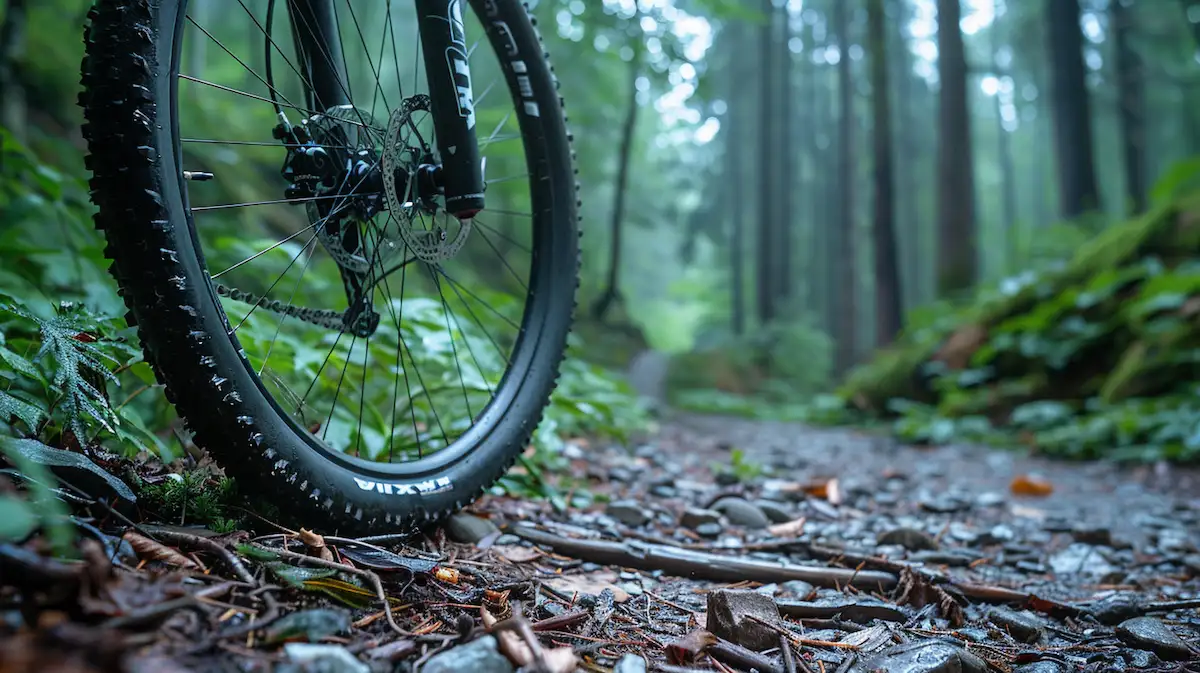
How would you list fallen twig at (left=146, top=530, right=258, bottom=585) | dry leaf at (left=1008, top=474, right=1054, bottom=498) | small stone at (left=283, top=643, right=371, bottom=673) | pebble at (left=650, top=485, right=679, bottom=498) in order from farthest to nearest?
dry leaf at (left=1008, top=474, right=1054, bottom=498), pebble at (left=650, top=485, right=679, bottom=498), fallen twig at (left=146, top=530, right=258, bottom=585), small stone at (left=283, top=643, right=371, bottom=673)

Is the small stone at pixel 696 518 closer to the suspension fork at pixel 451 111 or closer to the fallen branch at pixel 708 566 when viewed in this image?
the fallen branch at pixel 708 566

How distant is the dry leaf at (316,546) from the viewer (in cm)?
138

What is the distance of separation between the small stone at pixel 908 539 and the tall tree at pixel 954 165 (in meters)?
8.31

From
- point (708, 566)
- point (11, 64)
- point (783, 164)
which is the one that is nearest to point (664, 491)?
point (708, 566)

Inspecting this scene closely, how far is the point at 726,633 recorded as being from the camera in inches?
57.6

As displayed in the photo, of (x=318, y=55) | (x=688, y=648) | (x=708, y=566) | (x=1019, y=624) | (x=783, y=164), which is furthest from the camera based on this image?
(x=783, y=164)

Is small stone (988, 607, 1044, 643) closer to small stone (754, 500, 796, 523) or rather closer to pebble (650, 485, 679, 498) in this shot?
small stone (754, 500, 796, 523)

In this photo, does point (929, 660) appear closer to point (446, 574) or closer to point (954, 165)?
point (446, 574)

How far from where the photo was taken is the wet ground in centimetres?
108

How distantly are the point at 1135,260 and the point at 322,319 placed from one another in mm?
6952

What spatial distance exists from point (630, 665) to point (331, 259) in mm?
1197

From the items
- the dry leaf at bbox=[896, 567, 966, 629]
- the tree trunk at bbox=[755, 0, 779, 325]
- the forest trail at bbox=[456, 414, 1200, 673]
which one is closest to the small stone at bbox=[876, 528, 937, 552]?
the forest trail at bbox=[456, 414, 1200, 673]

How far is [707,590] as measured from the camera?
1.82 m

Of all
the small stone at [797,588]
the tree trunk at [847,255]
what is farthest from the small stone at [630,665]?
the tree trunk at [847,255]
